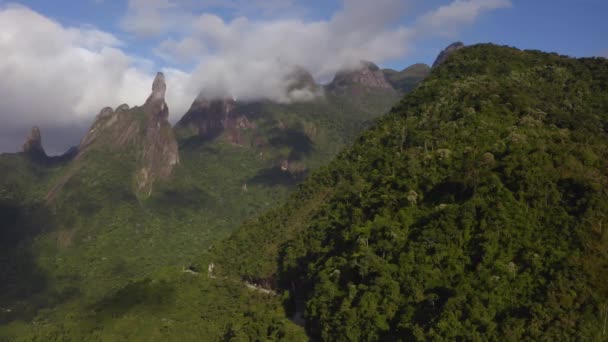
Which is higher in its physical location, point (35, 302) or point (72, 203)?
point (72, 203)

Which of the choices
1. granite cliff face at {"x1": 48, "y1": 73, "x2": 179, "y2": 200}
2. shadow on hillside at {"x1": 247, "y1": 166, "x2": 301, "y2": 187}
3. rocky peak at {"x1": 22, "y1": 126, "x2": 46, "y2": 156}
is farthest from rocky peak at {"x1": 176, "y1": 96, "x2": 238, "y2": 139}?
rocky peak at {"x1": 22, "y1": 126, "x2": 46, "y2": 156}

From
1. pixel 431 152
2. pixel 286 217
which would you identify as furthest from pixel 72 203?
pixel 431 152

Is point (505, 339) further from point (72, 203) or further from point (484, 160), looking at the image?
point (72, 203)

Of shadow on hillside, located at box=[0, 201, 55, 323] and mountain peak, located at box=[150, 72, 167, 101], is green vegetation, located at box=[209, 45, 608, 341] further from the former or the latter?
mountain peak, located at box=[150, 72, 167, 101]

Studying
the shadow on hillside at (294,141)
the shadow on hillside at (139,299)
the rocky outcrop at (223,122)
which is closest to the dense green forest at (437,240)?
the shadow on hillside at (139,299)

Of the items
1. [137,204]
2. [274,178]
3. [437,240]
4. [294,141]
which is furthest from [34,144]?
[437,240]

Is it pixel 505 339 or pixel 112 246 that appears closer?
pixel 505 339
